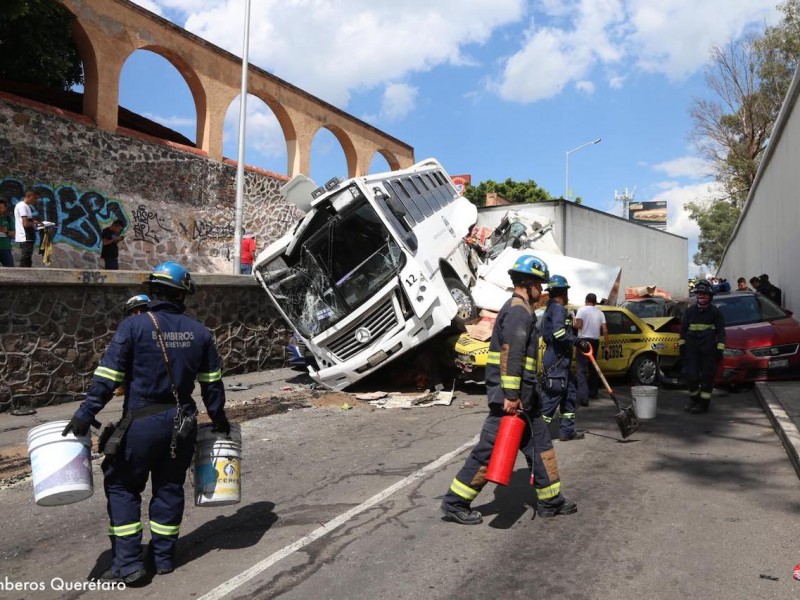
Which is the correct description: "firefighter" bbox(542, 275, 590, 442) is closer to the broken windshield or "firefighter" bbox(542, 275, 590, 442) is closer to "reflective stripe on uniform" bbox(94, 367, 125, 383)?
the broken windshield

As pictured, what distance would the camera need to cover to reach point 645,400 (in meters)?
8.50

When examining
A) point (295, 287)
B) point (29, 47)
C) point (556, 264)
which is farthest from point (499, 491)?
point (29, 47)

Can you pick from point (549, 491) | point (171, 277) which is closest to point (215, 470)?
point (171, 277)

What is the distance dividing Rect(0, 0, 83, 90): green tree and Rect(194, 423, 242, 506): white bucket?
11452 millimetres

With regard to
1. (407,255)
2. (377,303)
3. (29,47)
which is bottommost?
(377,303)

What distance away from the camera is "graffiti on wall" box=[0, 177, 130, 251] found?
12961mm

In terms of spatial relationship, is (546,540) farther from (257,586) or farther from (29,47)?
(29,47)

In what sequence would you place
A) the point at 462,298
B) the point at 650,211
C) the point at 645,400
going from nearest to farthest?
the point at 645,400, the point at 462,298, the point at 650,211

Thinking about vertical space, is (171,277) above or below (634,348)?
above

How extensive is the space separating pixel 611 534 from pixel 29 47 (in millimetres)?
15175

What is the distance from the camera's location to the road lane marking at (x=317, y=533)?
3.88m

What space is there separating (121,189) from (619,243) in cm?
1587

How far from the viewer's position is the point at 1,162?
41.5 ft

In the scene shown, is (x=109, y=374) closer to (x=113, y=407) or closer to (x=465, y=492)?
(x=465, y=492)
